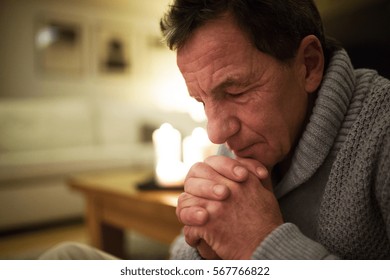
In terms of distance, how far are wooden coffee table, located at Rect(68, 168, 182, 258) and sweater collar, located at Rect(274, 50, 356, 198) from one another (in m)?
0.64

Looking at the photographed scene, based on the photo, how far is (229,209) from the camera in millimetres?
520

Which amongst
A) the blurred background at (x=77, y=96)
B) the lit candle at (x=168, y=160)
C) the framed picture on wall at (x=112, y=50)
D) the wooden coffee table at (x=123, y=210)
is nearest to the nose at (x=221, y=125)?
the wooden coffee table at (x=123, y=210)

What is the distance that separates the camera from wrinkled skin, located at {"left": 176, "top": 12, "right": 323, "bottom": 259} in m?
0.52

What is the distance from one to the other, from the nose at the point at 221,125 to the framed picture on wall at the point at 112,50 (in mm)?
3510

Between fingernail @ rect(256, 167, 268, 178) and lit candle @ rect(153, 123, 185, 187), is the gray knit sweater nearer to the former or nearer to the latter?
fingernail @ rect(256, 167, 268, 178)

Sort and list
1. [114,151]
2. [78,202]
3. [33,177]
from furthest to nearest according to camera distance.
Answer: [114,151]
[78,202]
[33,177]

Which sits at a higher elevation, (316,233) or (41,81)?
(41,81)

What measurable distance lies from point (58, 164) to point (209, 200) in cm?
215

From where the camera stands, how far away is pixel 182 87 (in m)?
4.52

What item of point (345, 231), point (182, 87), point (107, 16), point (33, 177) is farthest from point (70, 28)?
Result: point (345, 231)

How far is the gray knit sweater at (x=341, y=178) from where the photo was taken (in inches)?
19.2

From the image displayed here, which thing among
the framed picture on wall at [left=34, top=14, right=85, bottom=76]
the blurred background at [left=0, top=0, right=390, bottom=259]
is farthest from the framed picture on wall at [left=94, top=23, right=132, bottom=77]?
the framed picture on wall at [left=34, top=14, right=85, bottom=76]

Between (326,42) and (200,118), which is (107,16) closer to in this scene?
(200,118)

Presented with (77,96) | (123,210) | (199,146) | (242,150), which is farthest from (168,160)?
(77,96)
